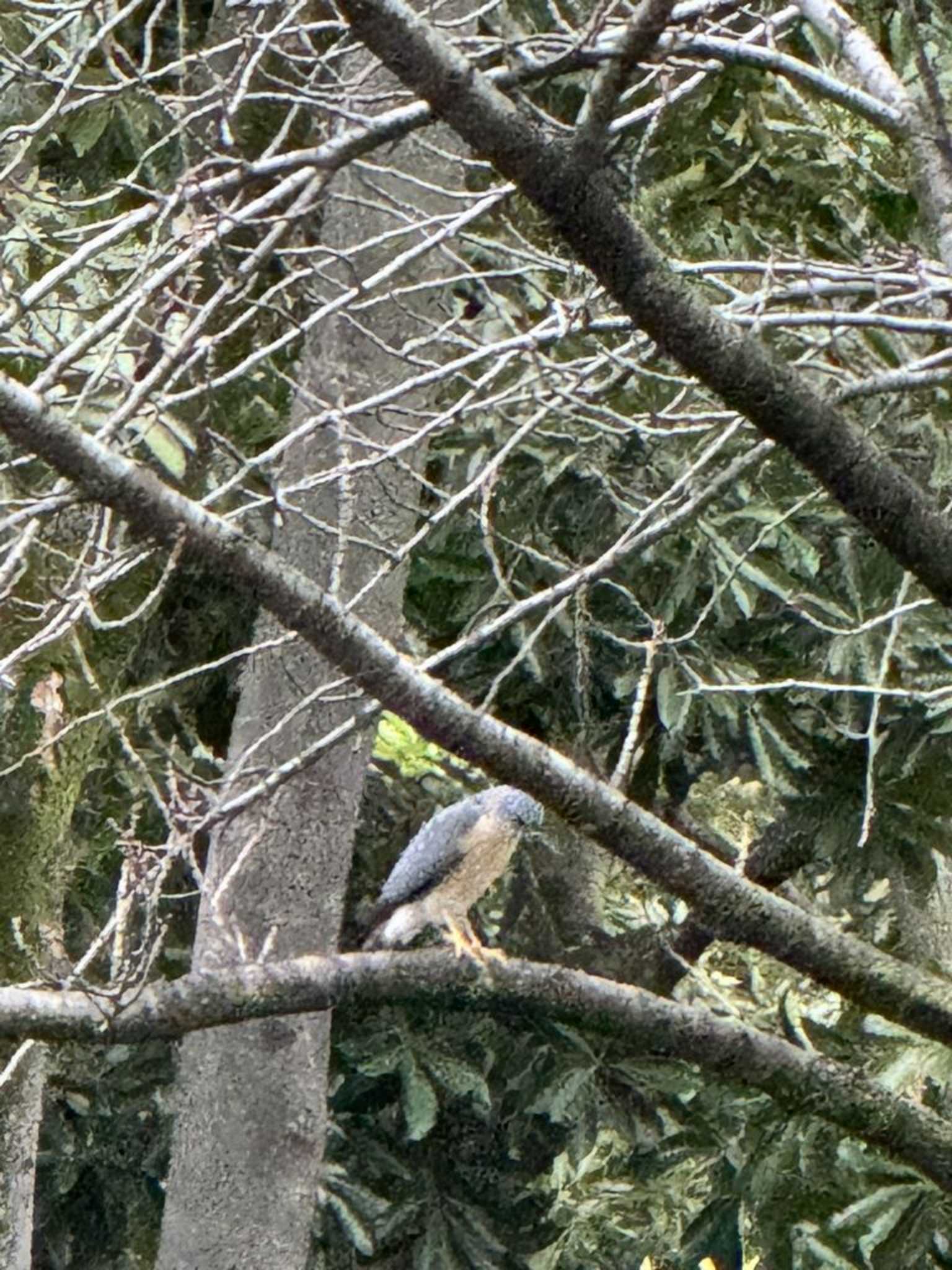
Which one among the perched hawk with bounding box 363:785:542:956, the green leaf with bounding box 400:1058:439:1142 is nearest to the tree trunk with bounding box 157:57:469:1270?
the perched hawk with bounding box 363:785:542:956

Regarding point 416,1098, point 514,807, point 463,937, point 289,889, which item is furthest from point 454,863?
point 416,1098

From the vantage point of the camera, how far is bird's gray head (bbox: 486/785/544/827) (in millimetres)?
7504

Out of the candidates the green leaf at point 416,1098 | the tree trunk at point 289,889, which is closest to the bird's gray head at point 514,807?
the tree trunk at point 289,889

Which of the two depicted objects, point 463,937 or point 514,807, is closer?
point 463,937

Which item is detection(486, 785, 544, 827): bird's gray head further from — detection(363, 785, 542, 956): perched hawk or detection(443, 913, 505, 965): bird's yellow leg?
detection(443, 913, 505, 965): bird's yellow leg

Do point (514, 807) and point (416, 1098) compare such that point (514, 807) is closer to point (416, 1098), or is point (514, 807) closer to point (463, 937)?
point (463, 937)

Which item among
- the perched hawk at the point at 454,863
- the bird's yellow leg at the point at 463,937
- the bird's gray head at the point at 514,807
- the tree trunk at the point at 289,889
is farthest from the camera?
the bird's gray head at the point at 514,807

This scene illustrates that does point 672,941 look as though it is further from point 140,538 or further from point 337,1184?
point 140,538

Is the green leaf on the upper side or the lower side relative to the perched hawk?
lower

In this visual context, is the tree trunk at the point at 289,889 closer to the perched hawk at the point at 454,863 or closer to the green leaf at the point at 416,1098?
the perched hawk at the point at 454,863

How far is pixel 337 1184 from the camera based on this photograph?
312 inches

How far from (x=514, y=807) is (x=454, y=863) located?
0.37 meters

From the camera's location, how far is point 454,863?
23.9 feet

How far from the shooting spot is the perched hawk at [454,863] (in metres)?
7.30
